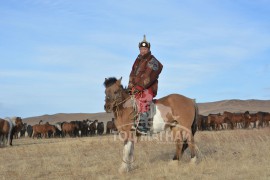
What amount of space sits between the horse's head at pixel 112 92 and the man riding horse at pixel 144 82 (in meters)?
0.36

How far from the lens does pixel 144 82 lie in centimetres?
949

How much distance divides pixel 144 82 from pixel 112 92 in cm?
78

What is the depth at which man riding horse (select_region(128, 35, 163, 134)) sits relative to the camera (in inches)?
375

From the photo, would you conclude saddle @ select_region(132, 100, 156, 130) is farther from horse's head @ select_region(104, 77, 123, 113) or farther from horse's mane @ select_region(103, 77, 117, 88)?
horse's mane @ select_region(103, 77, 117, 88)

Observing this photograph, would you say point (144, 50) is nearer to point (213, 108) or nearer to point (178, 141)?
point (178, 141)

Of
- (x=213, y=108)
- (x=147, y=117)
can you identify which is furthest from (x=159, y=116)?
(x=213, y=108)

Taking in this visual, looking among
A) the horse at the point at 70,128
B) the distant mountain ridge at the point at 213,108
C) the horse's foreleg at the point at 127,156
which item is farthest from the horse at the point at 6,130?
the distant mountain ridge at the point at 213,108

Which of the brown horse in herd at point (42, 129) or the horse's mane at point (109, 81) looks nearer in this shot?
the horse's mane at point (109, 81)

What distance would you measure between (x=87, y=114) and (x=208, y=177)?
8207 centimetres

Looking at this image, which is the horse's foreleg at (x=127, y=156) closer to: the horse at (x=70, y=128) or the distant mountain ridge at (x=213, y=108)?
the horse at (x=70, y=128)

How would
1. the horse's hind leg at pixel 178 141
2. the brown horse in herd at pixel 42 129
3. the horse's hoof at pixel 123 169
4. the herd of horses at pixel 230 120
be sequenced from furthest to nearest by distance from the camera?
1. the herd of horses at pixel 230 120
2. the brown horse in herd at pixel 42 129
3. the horse's hind leg at pixel 178 141
4. the horse's hoof at pixel 123 169

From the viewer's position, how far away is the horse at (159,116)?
9.30 meters

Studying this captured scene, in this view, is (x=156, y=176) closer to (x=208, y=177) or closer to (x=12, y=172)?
(x=208, y=177)

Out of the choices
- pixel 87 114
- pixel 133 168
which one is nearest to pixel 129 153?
pixel 133 168
